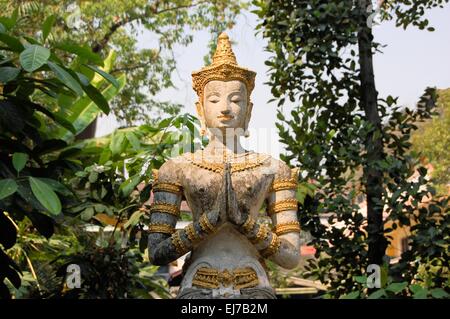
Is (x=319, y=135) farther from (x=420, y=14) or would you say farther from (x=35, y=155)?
(x=35, y=155)

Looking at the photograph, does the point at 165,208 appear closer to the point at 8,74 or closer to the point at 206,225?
the point at 206,225

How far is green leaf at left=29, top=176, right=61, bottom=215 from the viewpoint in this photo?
4.62 metres

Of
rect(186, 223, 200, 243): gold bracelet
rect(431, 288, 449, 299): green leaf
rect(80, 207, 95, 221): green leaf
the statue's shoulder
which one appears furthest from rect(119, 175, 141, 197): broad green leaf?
rect(431, 288, 449, 299): green leaf

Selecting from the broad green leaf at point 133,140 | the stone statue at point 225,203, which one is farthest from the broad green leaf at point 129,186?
the stone statue at point 225,203

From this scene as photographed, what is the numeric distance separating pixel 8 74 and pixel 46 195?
0.84 metres

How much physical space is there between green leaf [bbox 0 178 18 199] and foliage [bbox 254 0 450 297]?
2.65 m

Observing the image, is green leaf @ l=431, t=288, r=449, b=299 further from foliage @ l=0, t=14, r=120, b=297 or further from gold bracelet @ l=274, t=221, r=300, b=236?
foliage @ l=0, t=14, r=120, b=297

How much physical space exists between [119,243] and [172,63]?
717 centimetres

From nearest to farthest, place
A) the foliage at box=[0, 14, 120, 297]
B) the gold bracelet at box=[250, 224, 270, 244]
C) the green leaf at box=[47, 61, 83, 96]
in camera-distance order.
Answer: the gold bracelet at box=[250, 224, 270, 244] < the foliage at box=[0, 14, 120, 297] < the green leaf at box=[47, 61, 83, 96]

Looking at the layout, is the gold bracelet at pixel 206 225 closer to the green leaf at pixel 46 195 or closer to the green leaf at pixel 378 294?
the green leaf at pixel 46 195

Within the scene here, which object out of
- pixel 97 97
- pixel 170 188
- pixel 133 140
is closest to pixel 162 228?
pixel 170 188

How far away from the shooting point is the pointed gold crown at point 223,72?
4605 mm

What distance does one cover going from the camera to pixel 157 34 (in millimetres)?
13969
